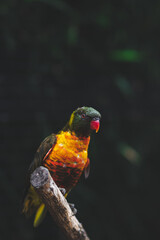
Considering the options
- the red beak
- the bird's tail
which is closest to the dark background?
the bird's tail

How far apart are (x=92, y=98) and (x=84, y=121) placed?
1203 mm

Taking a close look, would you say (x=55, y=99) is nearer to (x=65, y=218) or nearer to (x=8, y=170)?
(x=8, y=170)

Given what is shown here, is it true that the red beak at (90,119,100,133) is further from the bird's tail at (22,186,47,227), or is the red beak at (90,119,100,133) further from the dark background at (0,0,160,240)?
the dark background at (0,0,160,240)

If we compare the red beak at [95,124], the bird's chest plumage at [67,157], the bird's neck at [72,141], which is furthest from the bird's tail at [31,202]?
the red beak at [95,124]

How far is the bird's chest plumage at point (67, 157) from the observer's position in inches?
43.8

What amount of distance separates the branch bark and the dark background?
936 mm

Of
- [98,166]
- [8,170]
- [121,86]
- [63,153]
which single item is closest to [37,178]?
[63,153]

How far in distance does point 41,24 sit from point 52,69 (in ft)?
1.23

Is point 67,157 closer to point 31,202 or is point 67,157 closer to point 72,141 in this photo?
point 72,141

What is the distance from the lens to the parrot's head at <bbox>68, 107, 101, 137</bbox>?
0.99 m

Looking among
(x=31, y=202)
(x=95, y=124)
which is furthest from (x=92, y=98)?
(x=95, y=124)

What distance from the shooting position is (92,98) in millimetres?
2221

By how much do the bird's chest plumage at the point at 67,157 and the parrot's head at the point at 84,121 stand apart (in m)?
0.03

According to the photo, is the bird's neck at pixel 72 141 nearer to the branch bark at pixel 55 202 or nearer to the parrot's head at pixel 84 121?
the parrot's head at pixel 84 121
